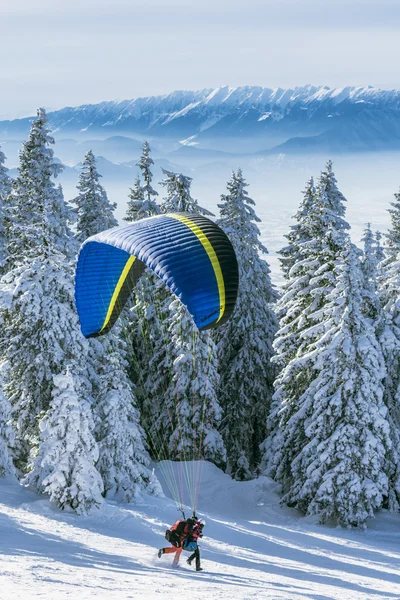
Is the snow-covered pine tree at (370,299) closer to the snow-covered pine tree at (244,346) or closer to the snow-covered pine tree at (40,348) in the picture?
the snow-covered pine tree at (244,346)

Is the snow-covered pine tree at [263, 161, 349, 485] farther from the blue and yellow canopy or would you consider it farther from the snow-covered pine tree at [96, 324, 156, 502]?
the blue and yellow canopy

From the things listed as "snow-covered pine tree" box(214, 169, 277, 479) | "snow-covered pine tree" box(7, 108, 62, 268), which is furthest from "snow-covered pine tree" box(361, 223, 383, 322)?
"snow-covered pine tree" box(7, 108, 62, 268)

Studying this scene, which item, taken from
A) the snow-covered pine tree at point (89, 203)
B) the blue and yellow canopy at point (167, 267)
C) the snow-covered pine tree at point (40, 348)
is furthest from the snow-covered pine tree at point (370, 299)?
the snow-covered pine tree at point (89, 203)

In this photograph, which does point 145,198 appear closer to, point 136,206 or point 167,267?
point 136,206

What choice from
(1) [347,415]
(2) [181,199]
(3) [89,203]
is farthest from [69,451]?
(3) [89,203]

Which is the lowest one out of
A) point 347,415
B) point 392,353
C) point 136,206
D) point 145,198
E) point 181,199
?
point 347,415

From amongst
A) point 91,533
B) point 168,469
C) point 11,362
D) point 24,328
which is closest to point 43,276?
point 24,328
